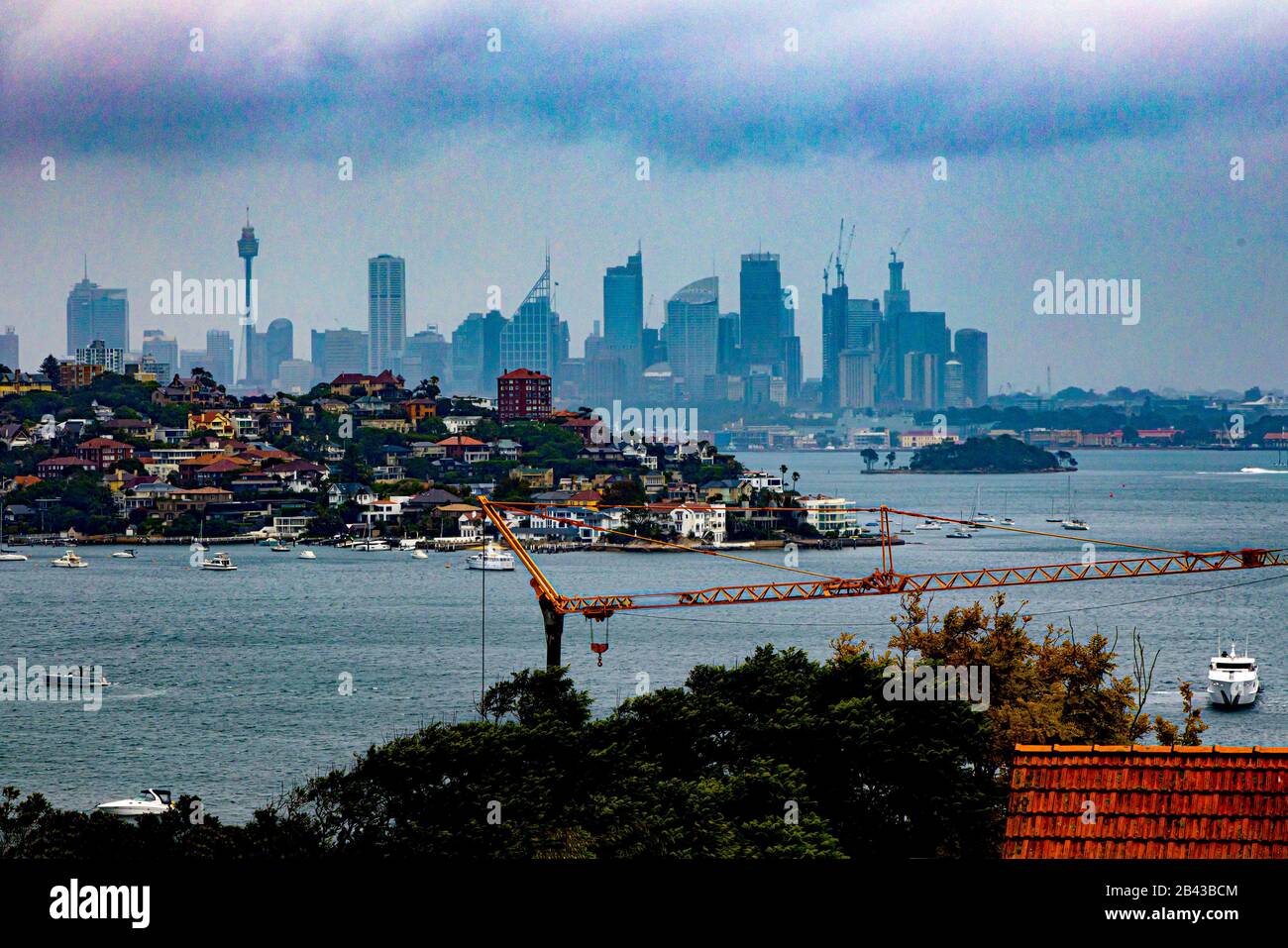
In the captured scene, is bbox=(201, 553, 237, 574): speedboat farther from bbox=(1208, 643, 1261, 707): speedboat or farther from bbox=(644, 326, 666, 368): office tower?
bbox=(644, 326, 666, 368): office tower

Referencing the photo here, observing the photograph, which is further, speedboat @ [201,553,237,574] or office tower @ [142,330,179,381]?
office tower @ [142,330,179,381]

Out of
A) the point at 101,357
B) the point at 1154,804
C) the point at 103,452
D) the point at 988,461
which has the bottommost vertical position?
the point at 1154,804

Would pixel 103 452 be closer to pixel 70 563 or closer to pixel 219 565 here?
pixel 70 563

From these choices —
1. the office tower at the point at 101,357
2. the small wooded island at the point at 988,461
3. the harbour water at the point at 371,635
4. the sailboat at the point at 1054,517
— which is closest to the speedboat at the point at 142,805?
the harbour water at the point at 371,635

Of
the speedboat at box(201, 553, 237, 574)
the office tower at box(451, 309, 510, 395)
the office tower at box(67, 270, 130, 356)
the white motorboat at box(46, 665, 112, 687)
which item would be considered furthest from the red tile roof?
the office tower at box(451, 309, 510, 395)

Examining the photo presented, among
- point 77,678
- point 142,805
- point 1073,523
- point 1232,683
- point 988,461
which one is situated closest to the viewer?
point 142,805

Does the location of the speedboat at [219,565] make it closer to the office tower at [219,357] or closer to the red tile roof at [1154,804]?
the red tile roof at [1154,804]

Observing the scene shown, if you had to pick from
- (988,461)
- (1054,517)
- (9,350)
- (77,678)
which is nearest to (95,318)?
(9,350)
